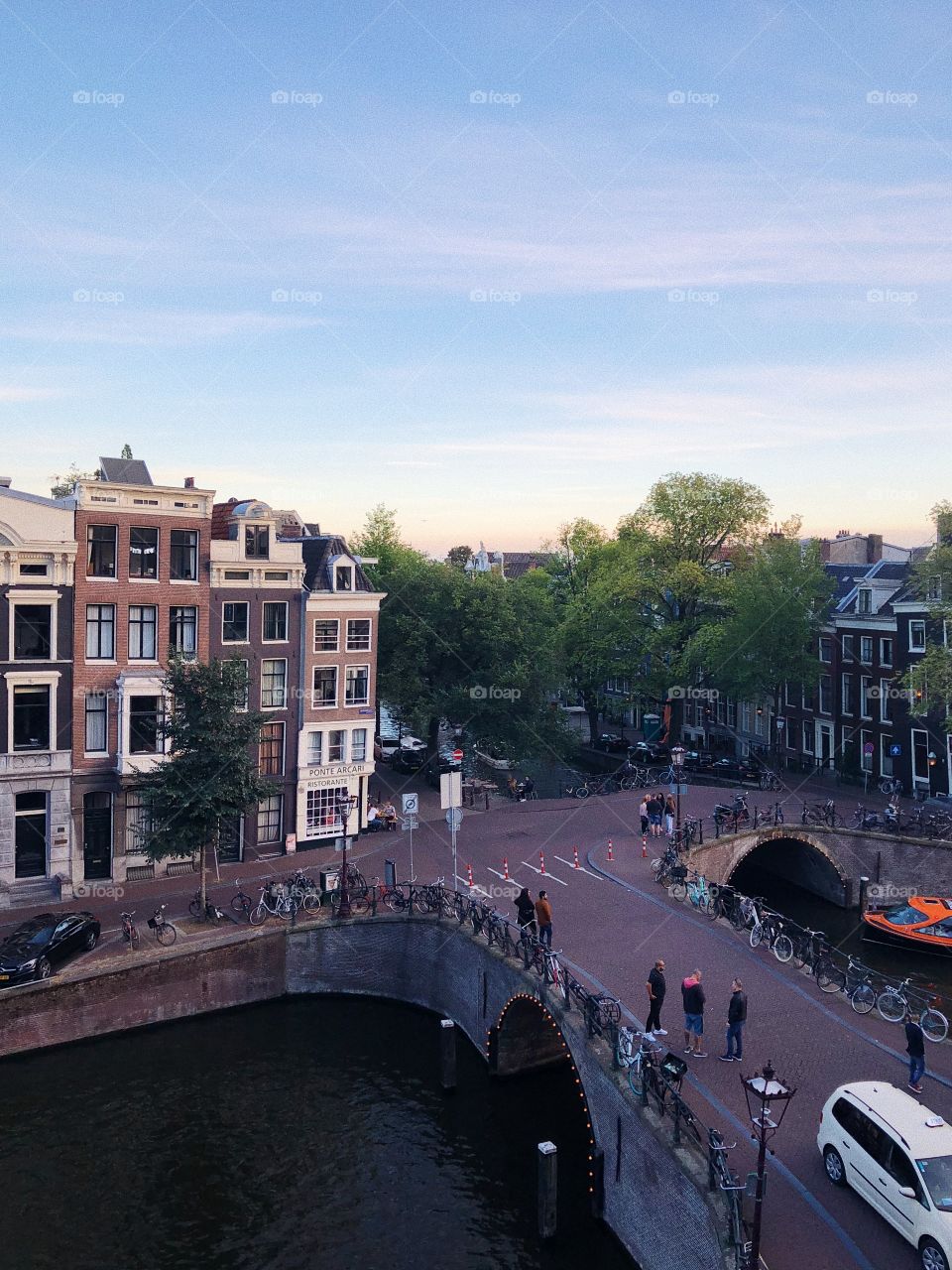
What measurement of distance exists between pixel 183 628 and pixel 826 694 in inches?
1565

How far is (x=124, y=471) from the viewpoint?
1510 inches

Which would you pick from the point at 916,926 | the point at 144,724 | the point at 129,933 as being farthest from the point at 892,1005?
the point at 144,724

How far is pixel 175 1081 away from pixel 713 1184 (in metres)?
16.0

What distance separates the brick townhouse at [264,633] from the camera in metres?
39.2

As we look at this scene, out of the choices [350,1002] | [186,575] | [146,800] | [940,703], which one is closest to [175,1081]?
[350,1002]

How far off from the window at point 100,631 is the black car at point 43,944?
979 cm

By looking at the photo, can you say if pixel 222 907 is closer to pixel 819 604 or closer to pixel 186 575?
pixel 186 575

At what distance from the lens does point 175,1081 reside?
26.7 metres

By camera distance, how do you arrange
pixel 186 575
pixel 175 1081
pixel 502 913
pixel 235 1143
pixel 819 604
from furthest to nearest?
pixel 819 604 < pixel 186 575 < pixel 502 913 < pixel 175 1081 < pixel 235 1143

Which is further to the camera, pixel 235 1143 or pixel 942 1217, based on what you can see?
pixel 235 1143

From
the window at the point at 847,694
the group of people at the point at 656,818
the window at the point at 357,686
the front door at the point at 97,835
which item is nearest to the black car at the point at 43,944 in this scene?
the front door at the point at 97,835

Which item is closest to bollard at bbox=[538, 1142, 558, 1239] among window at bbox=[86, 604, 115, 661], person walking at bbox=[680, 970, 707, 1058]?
person walking at bbox=[680, 970, 707, 1058]

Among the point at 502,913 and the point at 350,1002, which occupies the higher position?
the point at 502,913

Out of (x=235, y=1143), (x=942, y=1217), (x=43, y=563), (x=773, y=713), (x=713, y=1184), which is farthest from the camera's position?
(x=773, y=713)
